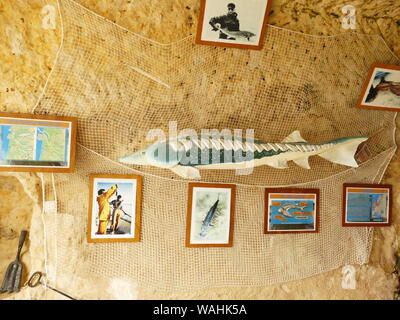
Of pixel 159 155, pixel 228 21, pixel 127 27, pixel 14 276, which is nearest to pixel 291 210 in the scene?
pixel 159 155

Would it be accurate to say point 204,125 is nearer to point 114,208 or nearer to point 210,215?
point 210,215

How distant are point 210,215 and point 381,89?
135 centimetres

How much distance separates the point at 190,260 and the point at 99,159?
31.1 inches

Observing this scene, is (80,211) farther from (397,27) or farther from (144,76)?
(397,27)

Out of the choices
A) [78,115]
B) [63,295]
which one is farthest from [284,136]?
[63,295]

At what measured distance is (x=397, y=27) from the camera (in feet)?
7.79

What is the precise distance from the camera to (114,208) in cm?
206

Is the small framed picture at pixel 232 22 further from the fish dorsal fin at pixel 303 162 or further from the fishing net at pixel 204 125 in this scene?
the fish dorsal fin at pixel 303 162

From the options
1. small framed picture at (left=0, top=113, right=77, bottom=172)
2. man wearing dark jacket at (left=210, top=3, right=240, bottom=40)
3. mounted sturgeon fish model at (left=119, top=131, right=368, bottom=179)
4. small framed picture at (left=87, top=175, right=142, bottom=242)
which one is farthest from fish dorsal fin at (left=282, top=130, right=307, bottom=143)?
small framed picture at (left=0, top=113, right=77, bottom=172)

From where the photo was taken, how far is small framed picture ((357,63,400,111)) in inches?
91.2

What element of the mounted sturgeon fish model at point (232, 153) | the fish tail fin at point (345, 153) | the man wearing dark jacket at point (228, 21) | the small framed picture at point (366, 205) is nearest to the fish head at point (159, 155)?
the mounted sturgeon fish model at point (232, 153)

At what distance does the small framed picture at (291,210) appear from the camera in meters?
2.29

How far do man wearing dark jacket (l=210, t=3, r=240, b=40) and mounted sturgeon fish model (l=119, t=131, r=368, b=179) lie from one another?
0.61 meters

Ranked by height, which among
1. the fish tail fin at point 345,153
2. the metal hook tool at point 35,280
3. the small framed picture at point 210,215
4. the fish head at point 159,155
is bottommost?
the metal hook tool at point 35,280
